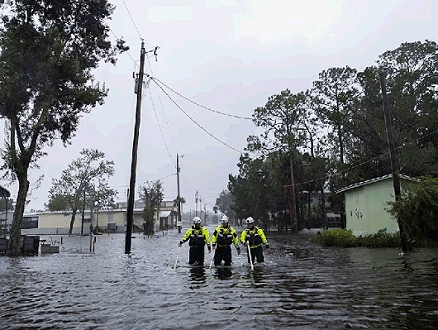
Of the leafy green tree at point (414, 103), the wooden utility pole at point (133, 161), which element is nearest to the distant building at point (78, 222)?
the leafy green tree at point (414, 103)

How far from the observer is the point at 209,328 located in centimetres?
623

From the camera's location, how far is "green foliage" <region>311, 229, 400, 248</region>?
22.2m

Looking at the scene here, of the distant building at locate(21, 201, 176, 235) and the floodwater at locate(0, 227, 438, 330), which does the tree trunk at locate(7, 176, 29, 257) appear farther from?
the distant building at locate(21, 201, 176, 235)

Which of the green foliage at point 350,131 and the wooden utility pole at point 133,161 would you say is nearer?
the wooden utility pole at point 133,161

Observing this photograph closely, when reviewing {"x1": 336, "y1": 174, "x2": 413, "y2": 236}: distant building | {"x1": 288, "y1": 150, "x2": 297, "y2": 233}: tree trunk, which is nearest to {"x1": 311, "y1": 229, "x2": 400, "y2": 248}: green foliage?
{"x1": 336, "y1": 174, "x2": 413, "y2": 236}: distant building

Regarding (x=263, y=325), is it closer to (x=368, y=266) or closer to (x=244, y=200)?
(x=368, y=266)

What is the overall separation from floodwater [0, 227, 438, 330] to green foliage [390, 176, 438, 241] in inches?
79.4

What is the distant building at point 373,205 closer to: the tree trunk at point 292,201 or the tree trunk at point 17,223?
the tree trunk at point 292,201

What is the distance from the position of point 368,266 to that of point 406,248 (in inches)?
187

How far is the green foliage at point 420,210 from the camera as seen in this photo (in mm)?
15893

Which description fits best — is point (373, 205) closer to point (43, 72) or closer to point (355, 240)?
point (355, 240)

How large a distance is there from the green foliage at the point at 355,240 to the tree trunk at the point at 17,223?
58.1 ft

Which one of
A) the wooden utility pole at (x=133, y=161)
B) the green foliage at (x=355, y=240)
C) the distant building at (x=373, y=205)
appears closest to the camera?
the wooden utility pole at (x=133, y=161)

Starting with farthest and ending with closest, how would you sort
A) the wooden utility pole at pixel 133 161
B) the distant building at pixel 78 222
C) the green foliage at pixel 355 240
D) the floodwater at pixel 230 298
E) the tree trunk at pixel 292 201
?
the distant building at pixel 78 222 → the tree trunk at pixel 292 201 → the green foliage at pixel 355 240 → the wooden utility pole at pixel 133 161 → the floodwater at pixel 230 298
